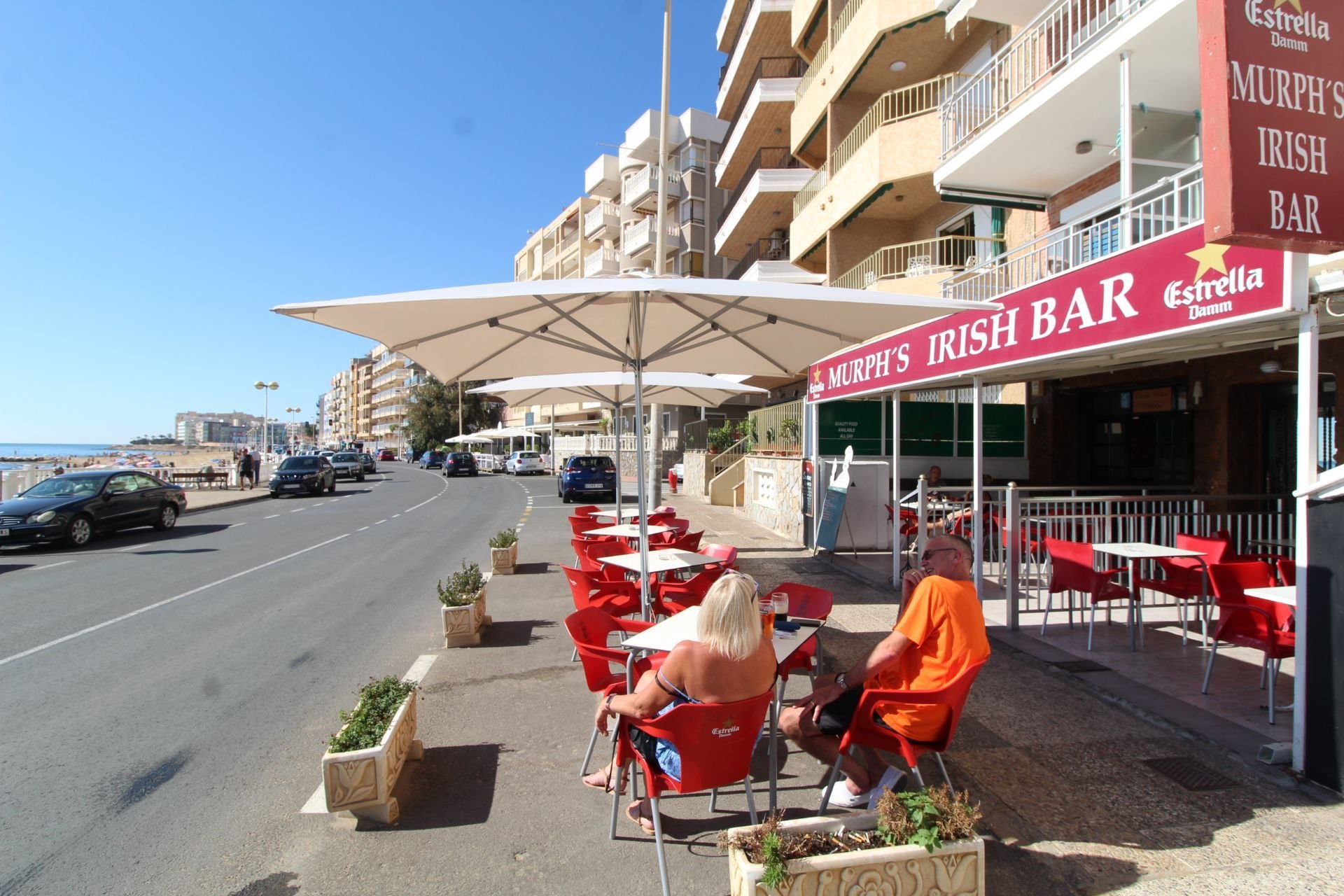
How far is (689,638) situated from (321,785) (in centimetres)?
217

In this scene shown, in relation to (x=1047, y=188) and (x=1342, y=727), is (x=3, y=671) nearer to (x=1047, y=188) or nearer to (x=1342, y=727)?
(x=1342, y=727)

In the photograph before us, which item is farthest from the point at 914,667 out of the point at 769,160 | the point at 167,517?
the point at 769,160

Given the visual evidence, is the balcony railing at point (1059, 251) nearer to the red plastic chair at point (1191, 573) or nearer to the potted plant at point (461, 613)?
the red plastic chair at point (1191, 573)

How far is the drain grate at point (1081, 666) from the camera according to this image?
5555mm

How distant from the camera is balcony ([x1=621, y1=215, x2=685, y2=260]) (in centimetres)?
4147

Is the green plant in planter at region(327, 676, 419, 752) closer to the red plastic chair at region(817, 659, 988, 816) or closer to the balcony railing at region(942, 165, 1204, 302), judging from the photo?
the red plastic chair at region(817, 659, 988, 816)

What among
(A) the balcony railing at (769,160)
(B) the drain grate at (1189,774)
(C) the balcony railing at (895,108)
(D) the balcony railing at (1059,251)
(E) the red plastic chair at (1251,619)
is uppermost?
(A) the balcony railing at (769,160)

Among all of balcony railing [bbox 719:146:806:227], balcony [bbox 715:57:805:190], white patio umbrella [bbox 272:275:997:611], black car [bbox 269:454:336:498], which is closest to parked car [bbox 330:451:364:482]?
black car [bbox 269:454:336:498]

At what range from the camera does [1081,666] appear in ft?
18.6

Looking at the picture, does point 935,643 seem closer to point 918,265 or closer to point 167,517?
point 918,265

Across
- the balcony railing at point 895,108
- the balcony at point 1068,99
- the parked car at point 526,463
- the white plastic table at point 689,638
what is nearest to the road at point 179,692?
the white plastic table at point 689,638

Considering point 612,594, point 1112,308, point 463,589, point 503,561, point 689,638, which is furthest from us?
point 503,561

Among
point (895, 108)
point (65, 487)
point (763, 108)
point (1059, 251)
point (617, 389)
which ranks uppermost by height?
point (763, 108)

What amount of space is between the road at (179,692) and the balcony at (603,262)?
1586 inches
